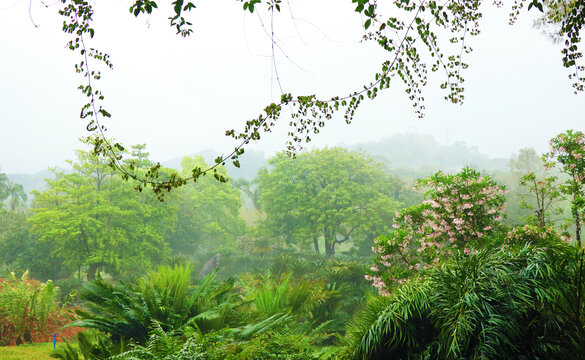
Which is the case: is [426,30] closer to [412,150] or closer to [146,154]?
[146,154]

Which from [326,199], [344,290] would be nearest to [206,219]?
[326,199]

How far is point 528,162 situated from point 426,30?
5241 cm

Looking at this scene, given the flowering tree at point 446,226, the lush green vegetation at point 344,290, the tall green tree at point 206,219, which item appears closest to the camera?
the lush green vegetation at point 344,290

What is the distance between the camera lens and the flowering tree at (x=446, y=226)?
330 inches

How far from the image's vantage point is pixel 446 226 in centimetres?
868

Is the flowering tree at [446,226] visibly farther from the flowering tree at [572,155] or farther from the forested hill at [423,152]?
the forested hill at [423,152]

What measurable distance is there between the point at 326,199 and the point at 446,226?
17.4 m

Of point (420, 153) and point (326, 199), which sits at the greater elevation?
point (420, 153)

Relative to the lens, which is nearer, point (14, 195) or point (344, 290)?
point (344, 290)

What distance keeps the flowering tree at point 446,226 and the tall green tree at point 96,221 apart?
15361 millimetres

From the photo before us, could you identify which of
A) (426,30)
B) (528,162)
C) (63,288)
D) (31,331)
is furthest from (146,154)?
(528,162)

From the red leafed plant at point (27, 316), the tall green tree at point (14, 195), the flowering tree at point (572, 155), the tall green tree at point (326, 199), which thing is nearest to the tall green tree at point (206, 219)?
the tall green tree at point (326, 199)

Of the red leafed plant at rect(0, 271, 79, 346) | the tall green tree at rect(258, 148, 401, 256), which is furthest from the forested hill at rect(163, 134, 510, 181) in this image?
the red leafed plant at rect(0, 271, 79, 346)

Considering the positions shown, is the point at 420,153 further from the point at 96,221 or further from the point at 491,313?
the point at 491,313
